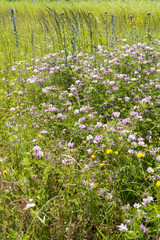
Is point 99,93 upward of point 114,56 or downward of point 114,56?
downward

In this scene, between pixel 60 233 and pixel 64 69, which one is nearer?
pixel 60 233

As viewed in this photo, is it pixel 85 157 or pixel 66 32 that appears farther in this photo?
pixel 66 32

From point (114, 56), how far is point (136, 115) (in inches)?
56.3

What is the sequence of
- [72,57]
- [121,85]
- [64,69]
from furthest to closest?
[72,57], [64,69], [121,85]

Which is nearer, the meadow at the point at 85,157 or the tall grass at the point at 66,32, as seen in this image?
the meadow at the point at 85,157

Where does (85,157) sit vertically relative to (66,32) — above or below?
below

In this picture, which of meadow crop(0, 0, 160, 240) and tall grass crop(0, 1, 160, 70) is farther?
tall grass crop(0, 1, 160, 70)

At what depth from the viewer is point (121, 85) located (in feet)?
8.13

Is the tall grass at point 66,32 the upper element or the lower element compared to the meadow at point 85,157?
upper

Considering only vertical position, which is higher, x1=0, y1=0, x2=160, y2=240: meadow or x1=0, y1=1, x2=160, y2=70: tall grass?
x1=0, y1=1, x2=160, y2=70: tall grass

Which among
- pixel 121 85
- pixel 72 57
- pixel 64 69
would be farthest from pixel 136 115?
pixel 72 57

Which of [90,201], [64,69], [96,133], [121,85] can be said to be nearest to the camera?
[90,201]

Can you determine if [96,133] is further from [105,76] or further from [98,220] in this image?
[105,76]

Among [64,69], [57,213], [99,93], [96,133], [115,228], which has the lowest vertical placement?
[115,228]
